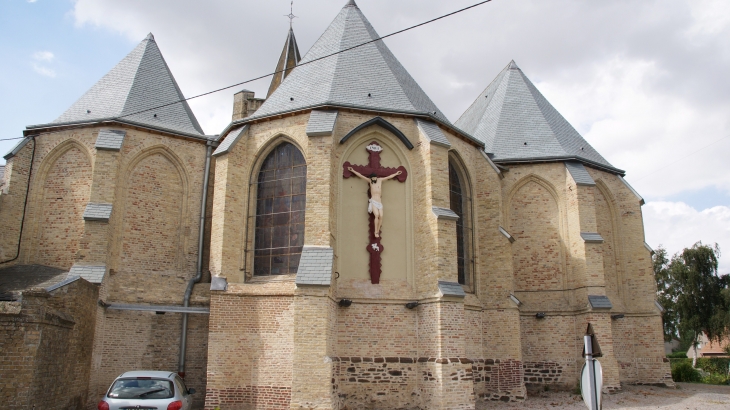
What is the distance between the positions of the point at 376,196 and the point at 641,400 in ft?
30.7

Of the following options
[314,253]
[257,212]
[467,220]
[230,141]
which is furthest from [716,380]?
[230,141]

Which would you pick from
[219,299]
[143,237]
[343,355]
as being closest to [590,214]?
[343,355]

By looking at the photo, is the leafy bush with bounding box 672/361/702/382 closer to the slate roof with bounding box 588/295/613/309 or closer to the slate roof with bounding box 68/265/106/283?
the slate roof with bounding box 588/295/613/309

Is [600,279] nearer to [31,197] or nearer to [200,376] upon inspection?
[200,376]

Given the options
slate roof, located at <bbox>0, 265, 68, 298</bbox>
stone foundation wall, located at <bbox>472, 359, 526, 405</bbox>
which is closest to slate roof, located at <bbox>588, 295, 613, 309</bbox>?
stone foundation wall, located at <bbox>472, 359, 526, 405</bbox>

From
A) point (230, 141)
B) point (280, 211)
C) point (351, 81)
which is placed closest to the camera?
point (280, 211)

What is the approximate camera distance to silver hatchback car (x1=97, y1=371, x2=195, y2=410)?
987 cm

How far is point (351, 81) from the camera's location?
16.9 m

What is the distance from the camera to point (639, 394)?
17.9 m

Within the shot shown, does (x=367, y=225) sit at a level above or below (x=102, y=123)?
below

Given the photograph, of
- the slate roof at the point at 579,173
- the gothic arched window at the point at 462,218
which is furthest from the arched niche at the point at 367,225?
the slate roof at the point at 579,173

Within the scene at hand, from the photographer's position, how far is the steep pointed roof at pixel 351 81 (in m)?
16.4

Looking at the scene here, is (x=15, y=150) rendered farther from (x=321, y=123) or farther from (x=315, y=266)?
(x=315, y=266)

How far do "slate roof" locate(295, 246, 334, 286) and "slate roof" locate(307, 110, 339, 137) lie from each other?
291cm
